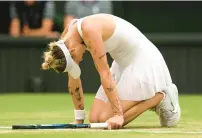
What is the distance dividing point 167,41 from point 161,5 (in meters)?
1.86

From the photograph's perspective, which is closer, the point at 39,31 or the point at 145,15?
the point at 39,31

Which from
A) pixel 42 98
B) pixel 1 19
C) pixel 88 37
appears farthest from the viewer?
pixel 1 19

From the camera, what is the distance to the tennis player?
8.16 meters

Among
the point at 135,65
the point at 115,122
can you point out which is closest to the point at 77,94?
the point at 135,65

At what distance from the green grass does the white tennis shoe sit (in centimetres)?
12

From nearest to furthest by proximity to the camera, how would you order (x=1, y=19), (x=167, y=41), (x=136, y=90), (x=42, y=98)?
(x=136, y=90) < (x=42, y=98) < (x=167, y=41) < (x=1, y=19)

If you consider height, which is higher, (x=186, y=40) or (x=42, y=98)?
(x=186, y=40)

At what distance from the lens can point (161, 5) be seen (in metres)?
18.3

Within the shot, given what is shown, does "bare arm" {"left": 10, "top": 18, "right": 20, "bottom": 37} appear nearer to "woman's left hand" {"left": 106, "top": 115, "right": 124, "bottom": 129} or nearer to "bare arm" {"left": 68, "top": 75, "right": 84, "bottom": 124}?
"bare arm" {"left": 68, "top": 75, "right": 84, "bottom": 124}

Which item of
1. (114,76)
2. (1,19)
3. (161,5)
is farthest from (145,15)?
(114,76)

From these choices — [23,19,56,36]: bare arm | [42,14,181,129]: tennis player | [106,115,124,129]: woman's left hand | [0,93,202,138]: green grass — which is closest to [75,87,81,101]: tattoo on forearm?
[42,14,181,129]: tennis player

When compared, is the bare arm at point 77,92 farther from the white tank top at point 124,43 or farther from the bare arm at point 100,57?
the bare arm at point 100,57

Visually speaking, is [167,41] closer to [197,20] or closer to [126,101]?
[197,20]

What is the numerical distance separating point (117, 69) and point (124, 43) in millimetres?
472
